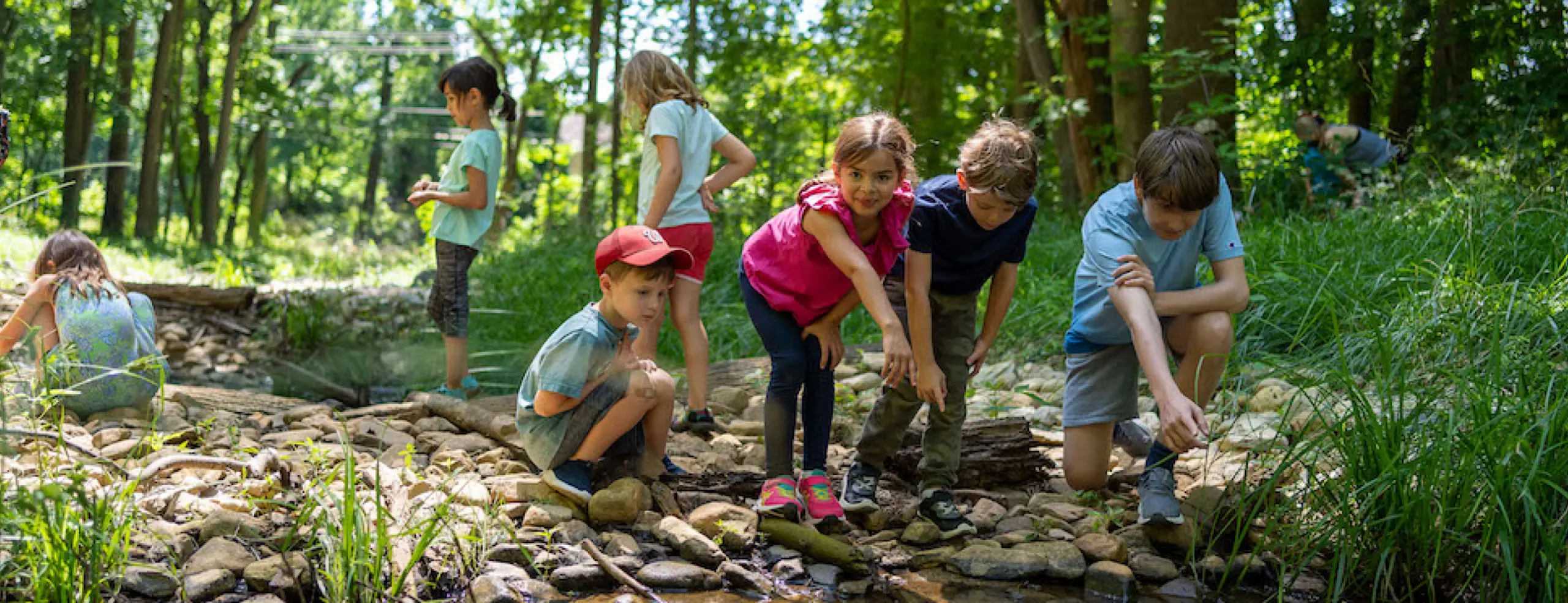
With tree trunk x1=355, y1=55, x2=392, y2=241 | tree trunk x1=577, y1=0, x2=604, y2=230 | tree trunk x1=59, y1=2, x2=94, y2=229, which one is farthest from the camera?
tree trunk x1=355, y1=55, x2=392, y2=241

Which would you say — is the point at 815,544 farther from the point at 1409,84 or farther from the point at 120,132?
the point at 120,132

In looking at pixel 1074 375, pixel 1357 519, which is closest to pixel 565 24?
pixel 1074 375

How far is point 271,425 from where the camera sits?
431cm

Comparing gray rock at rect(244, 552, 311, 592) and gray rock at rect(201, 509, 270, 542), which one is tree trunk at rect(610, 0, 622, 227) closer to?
gray rock at rect(201, 509, 270, 542)

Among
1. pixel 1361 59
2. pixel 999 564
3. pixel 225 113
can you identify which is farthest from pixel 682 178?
pixel 225 113

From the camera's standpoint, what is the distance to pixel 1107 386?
11.4 ft

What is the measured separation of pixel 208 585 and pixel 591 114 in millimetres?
10486

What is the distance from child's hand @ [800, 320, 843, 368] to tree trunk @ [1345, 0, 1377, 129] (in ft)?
19.5

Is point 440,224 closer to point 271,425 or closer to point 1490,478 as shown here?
point 271,425

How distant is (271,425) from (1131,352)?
2986 mm

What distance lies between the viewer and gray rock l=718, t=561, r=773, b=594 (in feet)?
9.47

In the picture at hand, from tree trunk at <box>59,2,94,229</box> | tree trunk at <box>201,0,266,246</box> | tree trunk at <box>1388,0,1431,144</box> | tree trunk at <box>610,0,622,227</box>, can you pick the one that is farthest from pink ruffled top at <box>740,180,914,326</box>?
tree trunk at <box>59,2,94,229</box>

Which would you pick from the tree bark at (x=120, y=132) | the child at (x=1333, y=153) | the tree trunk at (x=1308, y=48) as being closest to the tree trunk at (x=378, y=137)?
the tree bark at (x=120, y=132)

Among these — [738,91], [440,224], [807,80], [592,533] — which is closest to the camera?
[592,533]
